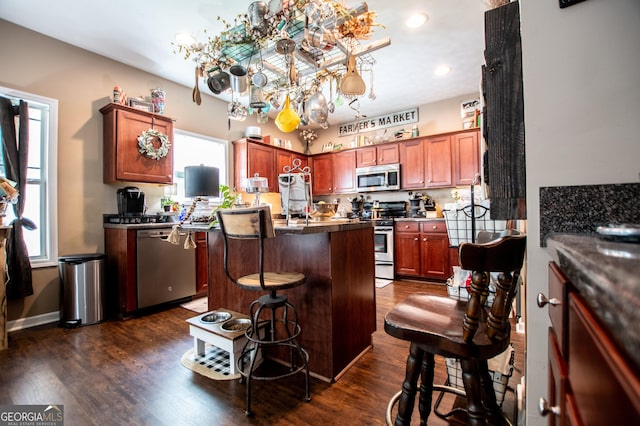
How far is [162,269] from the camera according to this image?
320cm

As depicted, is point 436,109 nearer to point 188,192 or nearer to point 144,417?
point 188,192

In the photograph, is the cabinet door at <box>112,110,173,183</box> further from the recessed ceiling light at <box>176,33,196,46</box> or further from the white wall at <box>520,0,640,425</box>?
the white wall at <box>520,0,640,425</box>

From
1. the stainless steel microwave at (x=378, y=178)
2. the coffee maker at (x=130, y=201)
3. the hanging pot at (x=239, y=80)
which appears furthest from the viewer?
the stainless steel microwave at (x=378, y=178)

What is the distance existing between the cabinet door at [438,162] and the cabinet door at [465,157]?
0.09 metres

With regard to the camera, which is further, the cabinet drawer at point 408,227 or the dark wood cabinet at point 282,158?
the dark wood cabinet at point 282,158

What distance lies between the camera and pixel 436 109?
16.0 feet

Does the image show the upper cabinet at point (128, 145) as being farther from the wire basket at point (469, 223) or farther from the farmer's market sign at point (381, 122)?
the wire basket at point (469, 223)

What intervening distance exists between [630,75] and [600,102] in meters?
0.08

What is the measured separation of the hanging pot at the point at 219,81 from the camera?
2371 millimetres

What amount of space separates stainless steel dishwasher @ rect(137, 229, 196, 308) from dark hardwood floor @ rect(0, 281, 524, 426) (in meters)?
0.67

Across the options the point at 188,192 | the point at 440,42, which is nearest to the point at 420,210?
the point at 440,42

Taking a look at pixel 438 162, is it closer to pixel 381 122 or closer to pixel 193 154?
pixel 381 122

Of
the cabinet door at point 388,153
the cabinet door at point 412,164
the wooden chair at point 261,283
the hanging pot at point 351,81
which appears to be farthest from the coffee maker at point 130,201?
the cabinet door at point 412,164

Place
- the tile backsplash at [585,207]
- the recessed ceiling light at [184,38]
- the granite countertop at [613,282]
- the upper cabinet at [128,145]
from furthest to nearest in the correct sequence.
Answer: the upper cabinet at [128,145], the recessed ceiling light at [184,38], the tile backsplash at [585,207], the granite countertop at [613,282]
